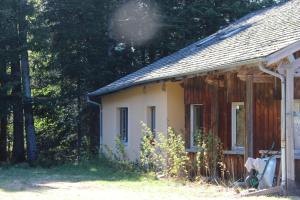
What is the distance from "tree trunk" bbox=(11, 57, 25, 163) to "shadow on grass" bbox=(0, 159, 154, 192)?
16.4ft

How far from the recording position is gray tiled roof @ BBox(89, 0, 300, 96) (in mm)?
12531

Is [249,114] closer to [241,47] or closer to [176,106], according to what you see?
[241,47]

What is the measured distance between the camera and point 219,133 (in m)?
15.5

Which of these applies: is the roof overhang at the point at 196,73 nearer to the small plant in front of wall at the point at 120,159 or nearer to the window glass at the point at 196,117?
the window glass at the point at 196,117

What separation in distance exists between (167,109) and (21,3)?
9.09 m

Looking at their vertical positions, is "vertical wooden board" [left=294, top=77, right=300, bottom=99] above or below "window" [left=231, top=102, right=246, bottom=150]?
above

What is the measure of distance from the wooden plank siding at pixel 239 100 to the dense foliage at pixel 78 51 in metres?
9.40

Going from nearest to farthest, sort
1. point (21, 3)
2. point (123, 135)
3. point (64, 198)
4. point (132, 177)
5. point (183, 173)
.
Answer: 1. point (64, 198)
2. point (183, 173)
3. point (132, 177)
4. point (123, 135)
5. point (21, 3)

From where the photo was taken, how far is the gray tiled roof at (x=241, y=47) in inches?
493

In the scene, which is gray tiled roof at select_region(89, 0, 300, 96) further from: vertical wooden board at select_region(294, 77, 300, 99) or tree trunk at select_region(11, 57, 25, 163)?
tree trunk at select_region(11, 57, 25, 163)

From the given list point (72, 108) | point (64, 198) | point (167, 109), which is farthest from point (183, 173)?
point (72, 108)

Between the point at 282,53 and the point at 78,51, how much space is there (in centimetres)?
1643

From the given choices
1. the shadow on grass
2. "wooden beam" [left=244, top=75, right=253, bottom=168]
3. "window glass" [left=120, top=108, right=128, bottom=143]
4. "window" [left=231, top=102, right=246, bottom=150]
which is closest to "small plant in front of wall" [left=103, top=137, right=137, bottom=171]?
the shadow on grass

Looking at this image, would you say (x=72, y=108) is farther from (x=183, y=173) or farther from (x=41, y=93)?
(x=183, y=173)
